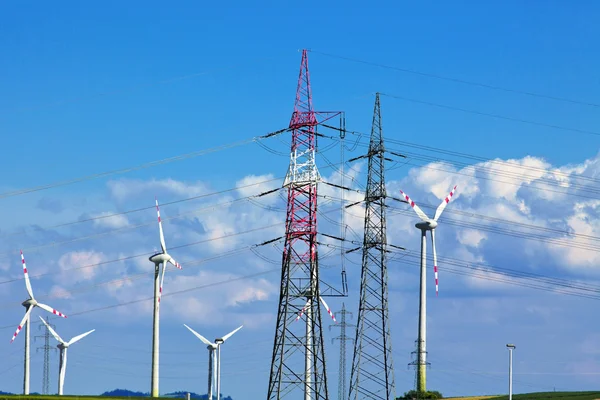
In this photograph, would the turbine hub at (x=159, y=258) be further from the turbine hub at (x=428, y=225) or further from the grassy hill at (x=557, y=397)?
the grassy hill at (x=557, y=397)

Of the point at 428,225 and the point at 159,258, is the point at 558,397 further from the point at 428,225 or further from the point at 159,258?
the point at 159,258

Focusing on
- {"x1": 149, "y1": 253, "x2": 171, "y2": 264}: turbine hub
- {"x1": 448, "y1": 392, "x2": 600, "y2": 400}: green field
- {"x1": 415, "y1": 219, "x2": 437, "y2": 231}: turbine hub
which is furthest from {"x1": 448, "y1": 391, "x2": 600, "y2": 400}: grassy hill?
{"x1": 149, "y1": 253, "x2": 171, "y2": 264}: turbine hub

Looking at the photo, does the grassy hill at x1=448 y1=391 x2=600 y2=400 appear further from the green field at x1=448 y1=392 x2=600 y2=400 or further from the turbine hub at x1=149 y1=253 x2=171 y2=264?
the turbine hub at x1=149 y1=253 x2=171 y2=264

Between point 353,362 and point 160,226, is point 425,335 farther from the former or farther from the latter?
point 160,226

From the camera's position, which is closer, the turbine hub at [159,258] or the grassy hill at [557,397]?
the turbine hub at [159,258]

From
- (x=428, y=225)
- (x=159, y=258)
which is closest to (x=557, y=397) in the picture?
(x=428, y=225)

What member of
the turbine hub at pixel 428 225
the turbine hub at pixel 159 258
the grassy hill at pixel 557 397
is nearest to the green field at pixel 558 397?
the grassy hill at pixel 557 397

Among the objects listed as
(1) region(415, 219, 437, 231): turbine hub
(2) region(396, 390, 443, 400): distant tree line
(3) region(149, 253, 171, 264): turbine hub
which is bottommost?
(2) region(396, 390, 443, 400): distant tree line

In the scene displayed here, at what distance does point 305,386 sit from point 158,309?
24812 mm

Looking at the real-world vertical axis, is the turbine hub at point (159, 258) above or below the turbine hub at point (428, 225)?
below

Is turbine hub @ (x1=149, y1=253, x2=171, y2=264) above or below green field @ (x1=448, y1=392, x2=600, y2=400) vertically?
above

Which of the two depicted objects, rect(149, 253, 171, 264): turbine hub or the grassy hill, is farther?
the grassy hill

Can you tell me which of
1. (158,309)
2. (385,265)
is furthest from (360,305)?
(158,309)

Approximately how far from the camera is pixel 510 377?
167875 mm
